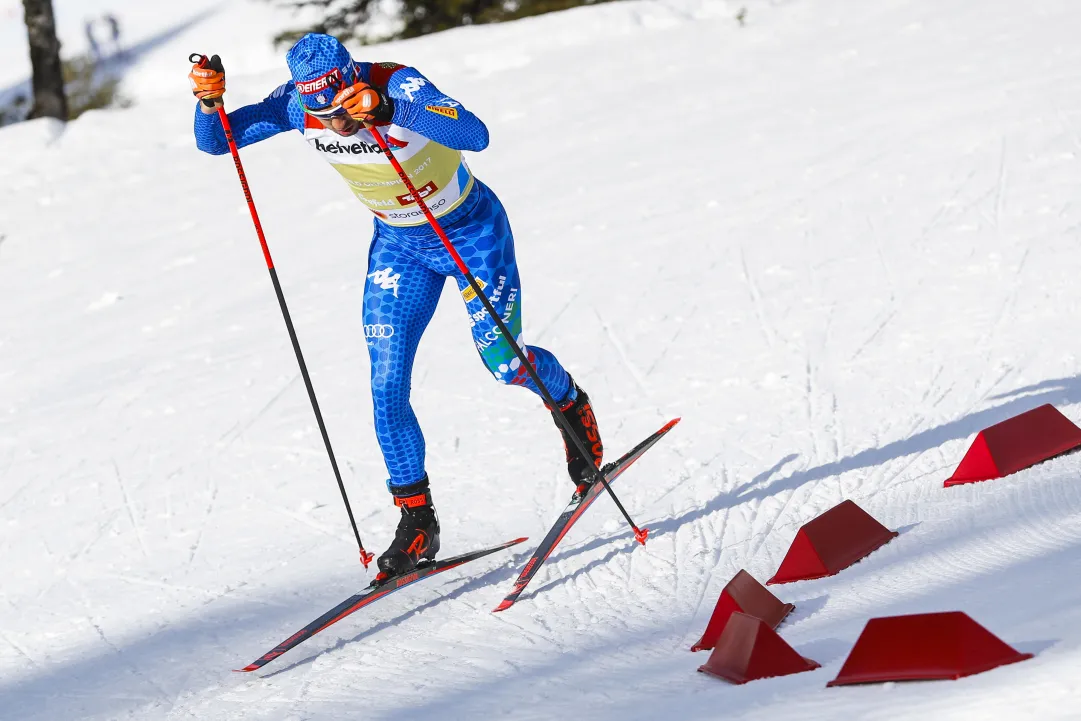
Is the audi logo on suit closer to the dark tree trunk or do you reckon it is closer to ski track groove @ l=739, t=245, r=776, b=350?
ski track groove @ l=739, t=245, r=776, b=350

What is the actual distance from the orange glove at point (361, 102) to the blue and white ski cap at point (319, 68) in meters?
0.10

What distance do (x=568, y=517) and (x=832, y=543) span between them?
111 cm

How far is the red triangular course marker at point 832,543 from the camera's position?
11.9 ft

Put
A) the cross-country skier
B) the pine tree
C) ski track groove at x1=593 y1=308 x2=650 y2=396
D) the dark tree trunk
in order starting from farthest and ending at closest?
the pine tree, the dark tree trunk, ski track groove at x1=593 y1=308 x2=650 y2=396, the cross-country skier

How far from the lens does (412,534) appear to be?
4.21m

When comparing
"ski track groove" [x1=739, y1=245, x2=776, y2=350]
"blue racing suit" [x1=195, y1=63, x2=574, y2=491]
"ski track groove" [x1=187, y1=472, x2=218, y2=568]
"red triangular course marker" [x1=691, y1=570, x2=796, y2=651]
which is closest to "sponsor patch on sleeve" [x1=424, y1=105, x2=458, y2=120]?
"blue racing suit" [x1=195, y1=63, x2=574, y2=491]

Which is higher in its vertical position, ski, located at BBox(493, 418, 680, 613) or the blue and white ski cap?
the blue and white ski cap

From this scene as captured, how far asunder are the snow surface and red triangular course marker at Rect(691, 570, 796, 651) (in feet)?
0.32

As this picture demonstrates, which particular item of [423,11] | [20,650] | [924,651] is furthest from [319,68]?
[423,11]

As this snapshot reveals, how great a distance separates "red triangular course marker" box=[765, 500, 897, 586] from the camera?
362cm

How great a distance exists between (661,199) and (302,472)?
14.3ft

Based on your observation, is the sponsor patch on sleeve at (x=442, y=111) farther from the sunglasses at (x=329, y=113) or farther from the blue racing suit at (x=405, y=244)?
the sunglasses at (x=329, y=113)

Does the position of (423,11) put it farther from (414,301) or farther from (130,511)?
(414,301)

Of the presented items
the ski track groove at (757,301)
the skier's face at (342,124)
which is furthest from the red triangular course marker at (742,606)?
the ski track groove at (757,301)
